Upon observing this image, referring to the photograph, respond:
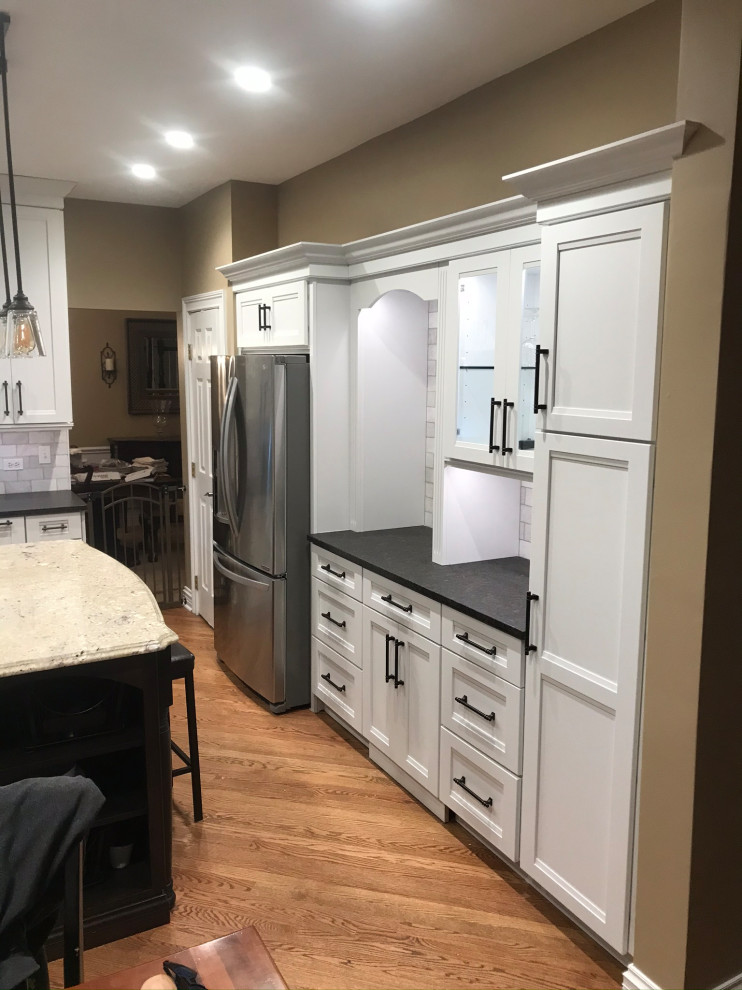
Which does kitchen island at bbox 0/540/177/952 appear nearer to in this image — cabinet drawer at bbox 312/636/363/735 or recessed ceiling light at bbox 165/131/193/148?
cabinet drawer at bbox 312/636/363/735

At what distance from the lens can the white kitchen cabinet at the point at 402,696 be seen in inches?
119

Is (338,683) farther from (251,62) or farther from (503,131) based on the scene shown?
(251,62)

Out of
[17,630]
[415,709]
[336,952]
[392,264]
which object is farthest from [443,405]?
[336,952]

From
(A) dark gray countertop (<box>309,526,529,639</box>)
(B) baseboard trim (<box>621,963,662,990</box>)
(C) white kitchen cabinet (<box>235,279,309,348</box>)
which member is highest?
(C) white kitchen cabinet (<box>235,279,309,348</box>)

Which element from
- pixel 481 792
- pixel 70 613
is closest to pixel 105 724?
pixel 70 613

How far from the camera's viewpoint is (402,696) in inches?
126

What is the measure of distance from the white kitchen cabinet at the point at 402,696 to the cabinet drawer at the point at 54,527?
2.08 meters

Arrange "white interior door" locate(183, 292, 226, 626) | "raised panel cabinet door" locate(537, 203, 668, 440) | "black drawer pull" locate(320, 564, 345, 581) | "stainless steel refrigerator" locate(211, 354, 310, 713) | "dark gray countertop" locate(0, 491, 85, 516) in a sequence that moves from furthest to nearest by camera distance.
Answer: "white interior door" locate(183, 292, 226, 626) < "dark gray countertop" locate(0, 491, 85, 516) < "stainless steel refrigerator" locate(211, 354, 310, 713) < "black drawer pull" locate(320, 564, 345, 581) < "raised panel cabinet door" locate(537, 203, 668, 440)

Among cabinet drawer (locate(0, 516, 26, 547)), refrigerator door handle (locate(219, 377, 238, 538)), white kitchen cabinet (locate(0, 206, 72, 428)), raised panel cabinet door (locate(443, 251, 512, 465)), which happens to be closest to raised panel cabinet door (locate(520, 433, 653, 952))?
raised panel cabinet door (locate(443, 251, 512, 465))

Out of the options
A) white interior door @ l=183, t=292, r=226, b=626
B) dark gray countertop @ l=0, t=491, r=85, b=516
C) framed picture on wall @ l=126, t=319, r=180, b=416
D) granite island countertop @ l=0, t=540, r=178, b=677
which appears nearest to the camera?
granite island countertop @ l=0, t=540, r=178, b=677

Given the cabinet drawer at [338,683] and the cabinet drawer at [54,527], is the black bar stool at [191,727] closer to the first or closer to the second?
the cabinet drawer at [338,683]

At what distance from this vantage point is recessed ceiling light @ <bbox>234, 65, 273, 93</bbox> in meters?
2.94

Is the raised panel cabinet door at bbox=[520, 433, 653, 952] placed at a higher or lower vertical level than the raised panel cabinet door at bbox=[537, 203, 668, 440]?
lower

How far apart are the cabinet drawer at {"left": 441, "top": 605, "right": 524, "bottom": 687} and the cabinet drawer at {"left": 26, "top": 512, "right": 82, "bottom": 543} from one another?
2638 mm
